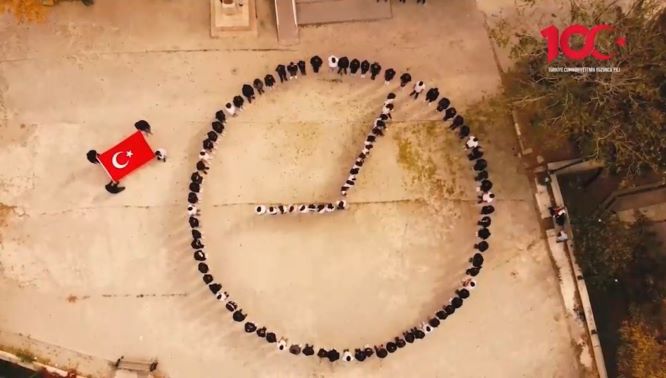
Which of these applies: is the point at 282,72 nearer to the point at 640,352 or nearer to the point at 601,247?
the point at 601,247

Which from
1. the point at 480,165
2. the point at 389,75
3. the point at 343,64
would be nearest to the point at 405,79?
the point at 389,75

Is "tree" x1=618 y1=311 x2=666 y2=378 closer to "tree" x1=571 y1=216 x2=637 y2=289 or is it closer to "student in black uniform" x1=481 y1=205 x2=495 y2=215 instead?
"tree" x1=571 y1=216 x2=637 y2=289

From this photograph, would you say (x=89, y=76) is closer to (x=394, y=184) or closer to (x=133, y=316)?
(x=133, y=316)

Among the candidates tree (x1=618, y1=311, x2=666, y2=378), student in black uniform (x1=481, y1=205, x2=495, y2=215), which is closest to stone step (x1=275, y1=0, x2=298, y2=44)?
student in black uniform (x1=481, y1=205, x2=495, y2=215)

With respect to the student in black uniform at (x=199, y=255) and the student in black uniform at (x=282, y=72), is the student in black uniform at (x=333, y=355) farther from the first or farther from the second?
the student in black uniform at (x=282, y=72)

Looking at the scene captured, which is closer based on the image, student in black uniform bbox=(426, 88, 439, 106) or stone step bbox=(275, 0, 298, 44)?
student in black uniform bbox=(426, 88, 439, 106)

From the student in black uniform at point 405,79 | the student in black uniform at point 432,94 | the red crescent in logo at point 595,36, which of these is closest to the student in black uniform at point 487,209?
the student in black uniform at point 432,94

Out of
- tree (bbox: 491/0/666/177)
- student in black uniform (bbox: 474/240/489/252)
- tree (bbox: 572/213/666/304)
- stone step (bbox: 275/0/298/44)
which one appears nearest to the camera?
tree (bbox: 491/0/666/177)
